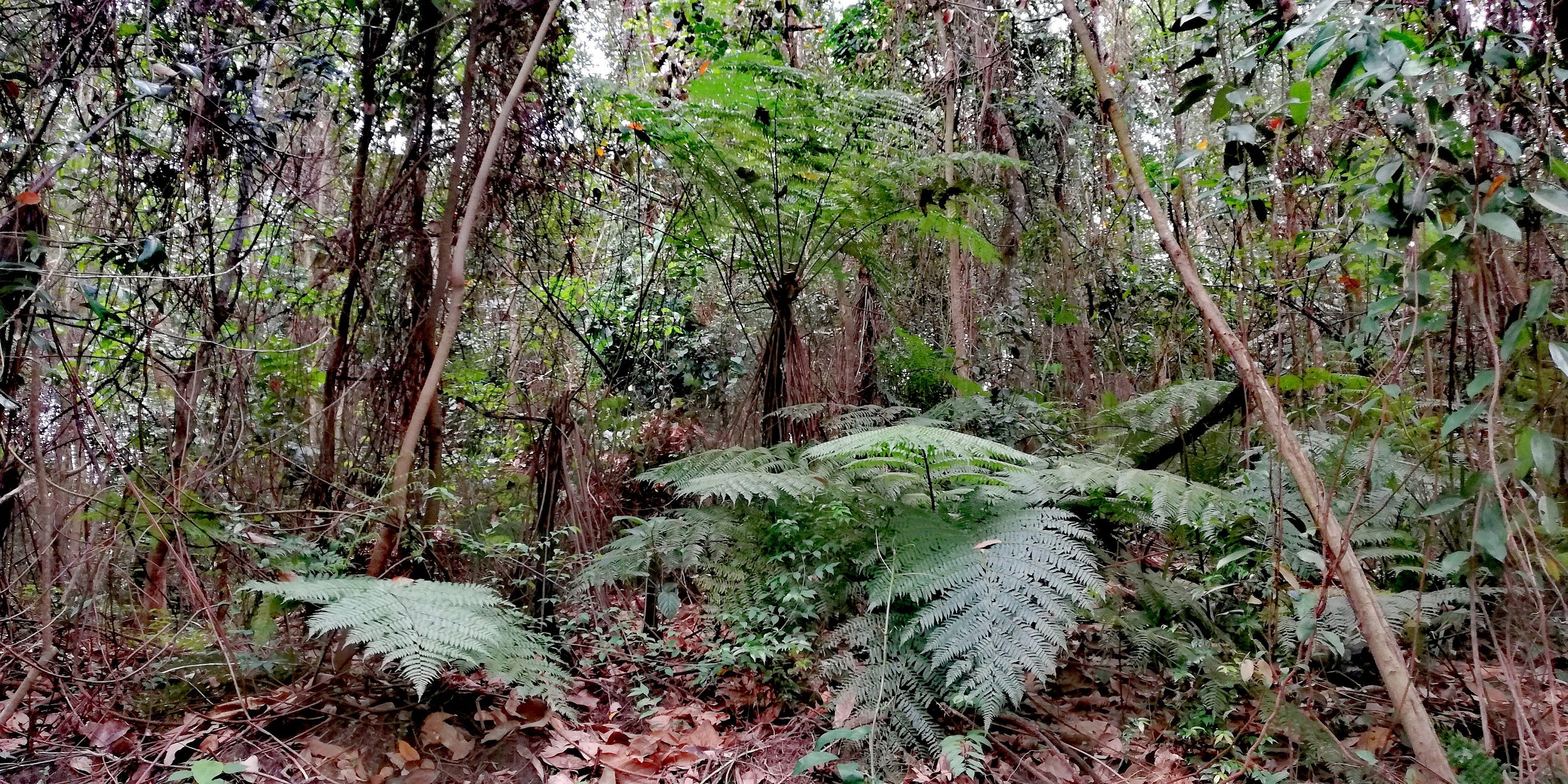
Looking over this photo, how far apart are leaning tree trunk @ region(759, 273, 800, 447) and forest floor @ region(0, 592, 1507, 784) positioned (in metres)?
1.12

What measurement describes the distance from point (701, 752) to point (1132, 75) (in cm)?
499

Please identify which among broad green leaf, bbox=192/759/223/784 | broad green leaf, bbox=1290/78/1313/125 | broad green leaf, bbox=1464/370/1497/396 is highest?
broad green leaf, bbox=1290/78/1313/125

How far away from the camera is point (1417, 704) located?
150cm

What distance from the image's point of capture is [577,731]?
2113 millimetres

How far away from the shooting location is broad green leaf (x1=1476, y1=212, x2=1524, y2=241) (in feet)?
4.54

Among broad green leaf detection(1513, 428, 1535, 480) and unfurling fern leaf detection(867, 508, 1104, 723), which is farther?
unfurling fern leaf detection(867, 508, 1104, 723)

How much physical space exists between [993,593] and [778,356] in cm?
154

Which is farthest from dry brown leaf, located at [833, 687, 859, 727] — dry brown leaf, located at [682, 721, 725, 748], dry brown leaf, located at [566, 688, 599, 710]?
dry brown leaf, located at [566, 688, 599, 710]

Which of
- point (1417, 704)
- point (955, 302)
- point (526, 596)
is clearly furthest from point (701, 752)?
point (955, 302)

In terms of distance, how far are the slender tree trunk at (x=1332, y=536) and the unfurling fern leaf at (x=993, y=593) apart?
1.59ft

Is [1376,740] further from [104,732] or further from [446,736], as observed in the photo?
[104,732]

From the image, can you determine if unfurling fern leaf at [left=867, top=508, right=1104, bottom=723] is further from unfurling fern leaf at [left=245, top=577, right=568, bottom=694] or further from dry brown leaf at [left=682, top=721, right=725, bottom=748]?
unfurling fern leaf at [left=245, top=577, right=568, bottom=694]

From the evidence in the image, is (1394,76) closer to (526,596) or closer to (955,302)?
(526,596)

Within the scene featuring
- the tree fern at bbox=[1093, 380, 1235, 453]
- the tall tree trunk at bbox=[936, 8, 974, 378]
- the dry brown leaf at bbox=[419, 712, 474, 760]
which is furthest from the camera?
the tall tree trunk at bbox=[936, 8, 974, 378]
